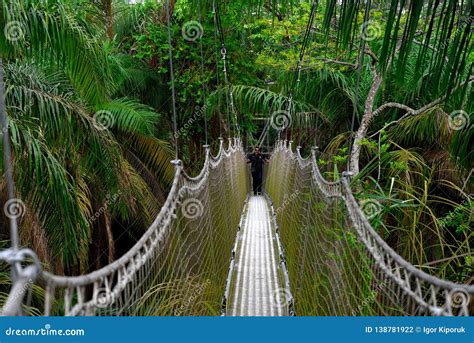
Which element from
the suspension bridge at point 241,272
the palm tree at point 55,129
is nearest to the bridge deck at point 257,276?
the suspension bridge at point 241,272

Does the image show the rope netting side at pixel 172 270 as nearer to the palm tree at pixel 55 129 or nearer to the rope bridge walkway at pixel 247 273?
the rope bridge walkway at pixel 247 273

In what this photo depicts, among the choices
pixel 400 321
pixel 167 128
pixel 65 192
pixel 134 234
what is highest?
pixel 400 321

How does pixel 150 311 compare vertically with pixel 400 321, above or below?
below

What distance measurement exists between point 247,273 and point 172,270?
131 centimetres

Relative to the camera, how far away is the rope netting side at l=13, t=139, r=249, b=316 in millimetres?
891

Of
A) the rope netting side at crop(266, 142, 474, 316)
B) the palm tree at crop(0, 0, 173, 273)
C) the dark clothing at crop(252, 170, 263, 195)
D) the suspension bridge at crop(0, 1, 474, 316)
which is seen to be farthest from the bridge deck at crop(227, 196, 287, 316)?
the dark clothing at crop(252, 170, 263, 195)

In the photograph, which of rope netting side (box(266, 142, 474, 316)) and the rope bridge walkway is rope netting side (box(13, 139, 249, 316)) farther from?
rope netting side (box(266, 142, 474, 316))

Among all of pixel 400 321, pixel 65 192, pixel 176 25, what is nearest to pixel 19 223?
pixel 65 192

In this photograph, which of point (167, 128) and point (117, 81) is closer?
point (117, 81)

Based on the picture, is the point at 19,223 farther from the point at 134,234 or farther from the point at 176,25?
the point at 176,25

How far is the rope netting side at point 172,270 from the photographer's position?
0.89 m

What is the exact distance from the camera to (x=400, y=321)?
3.95 ft

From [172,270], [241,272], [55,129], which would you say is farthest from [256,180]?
[172,270]

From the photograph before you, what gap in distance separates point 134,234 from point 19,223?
2363 millimetres
